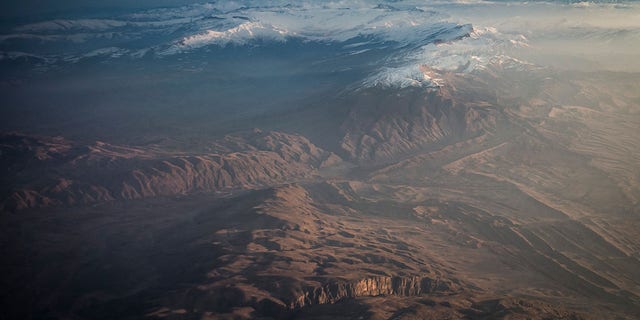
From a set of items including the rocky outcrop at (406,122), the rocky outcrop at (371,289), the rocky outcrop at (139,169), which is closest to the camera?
the rocky outcrop at (371,289)

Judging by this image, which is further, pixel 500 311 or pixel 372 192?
pixel 372 192

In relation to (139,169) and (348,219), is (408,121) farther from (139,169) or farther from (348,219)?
(139,169)

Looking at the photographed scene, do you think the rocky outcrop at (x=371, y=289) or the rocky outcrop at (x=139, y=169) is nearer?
the rocky outcrop at (x=371, y=289)

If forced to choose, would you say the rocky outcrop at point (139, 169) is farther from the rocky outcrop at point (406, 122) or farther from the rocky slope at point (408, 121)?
the rocky slope at point (408, 121)

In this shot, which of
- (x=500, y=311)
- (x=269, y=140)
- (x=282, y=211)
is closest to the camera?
(x=500, y=311)

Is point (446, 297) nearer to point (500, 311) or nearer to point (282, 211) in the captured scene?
point (500, 311)

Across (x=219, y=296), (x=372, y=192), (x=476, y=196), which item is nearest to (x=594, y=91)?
(x=476, y=196)

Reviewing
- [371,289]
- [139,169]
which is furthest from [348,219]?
[139,169]

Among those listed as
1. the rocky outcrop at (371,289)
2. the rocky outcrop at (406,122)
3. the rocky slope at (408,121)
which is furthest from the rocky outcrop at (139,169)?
the rocky outcrop at (371,289)

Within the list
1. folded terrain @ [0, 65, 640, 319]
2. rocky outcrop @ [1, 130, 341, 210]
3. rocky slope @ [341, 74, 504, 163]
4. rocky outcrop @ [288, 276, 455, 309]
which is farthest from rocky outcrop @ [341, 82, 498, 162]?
rocky outcrop @ [288, 276, 455, 309]
